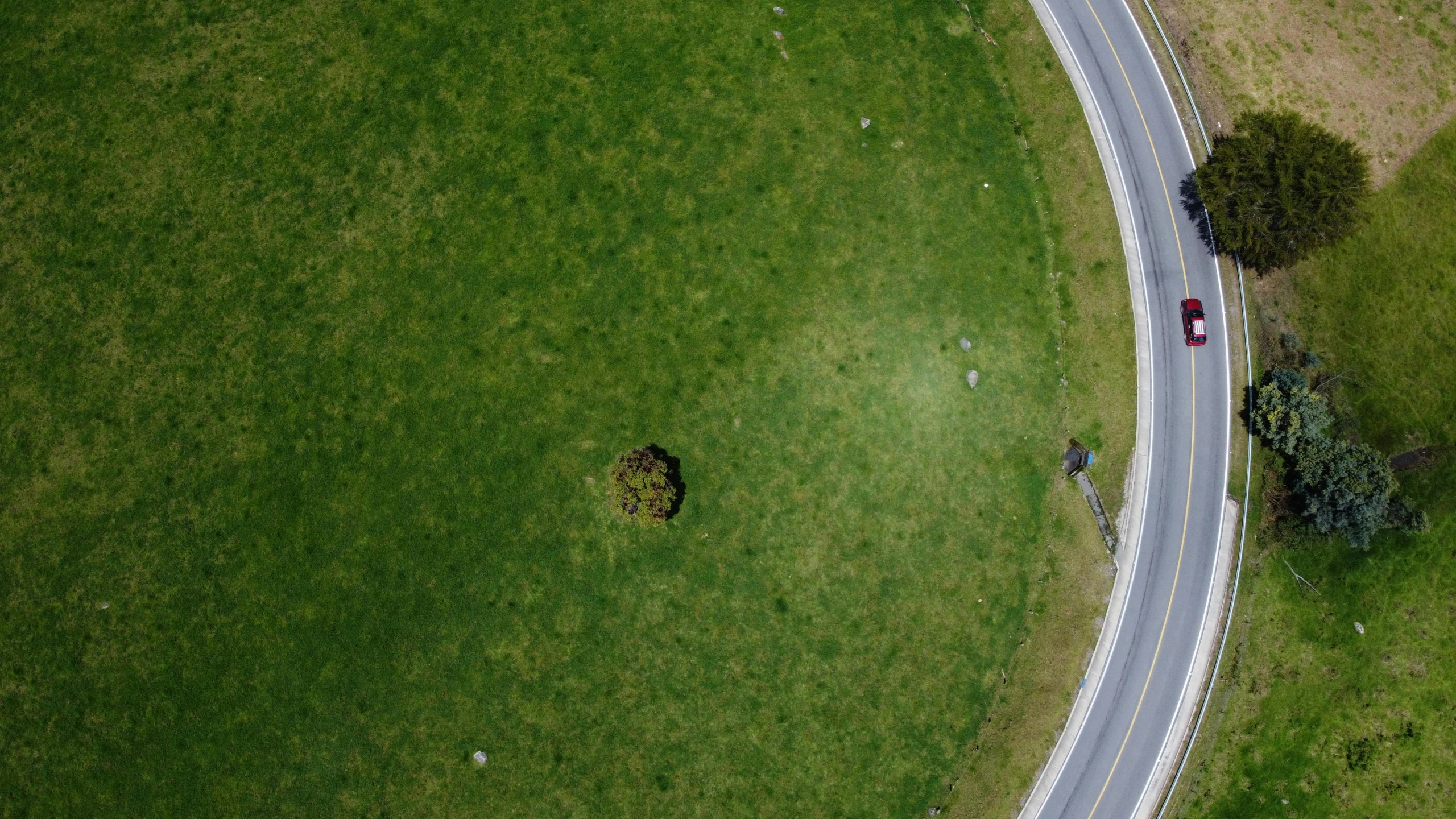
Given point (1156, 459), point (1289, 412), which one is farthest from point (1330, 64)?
point (1156, 459)

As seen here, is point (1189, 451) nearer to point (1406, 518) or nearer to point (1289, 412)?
point (1289, 412)

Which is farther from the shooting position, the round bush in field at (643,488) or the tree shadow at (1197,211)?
the tree shadow at (1197,211)

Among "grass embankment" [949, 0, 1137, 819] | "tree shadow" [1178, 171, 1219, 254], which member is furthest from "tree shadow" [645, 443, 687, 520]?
"tree shadow" [1178, 171, 1219, 254]

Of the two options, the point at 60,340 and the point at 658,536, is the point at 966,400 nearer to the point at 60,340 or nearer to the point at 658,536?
the point at 658,536

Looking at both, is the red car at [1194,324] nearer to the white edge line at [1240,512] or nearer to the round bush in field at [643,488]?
the white edge line at [1240,512]

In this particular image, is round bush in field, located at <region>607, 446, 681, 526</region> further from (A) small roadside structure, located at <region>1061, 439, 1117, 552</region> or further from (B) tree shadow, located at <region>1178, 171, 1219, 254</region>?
(B) tree shadow, located at <region>1178, 171, 1219, 254</region>

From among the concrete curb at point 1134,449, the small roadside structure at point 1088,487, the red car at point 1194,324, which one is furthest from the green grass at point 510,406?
the red car at point 1194,324

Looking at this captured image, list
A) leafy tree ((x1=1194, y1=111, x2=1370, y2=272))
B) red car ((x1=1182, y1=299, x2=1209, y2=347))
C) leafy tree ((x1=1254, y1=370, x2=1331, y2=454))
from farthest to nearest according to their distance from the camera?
red car ((x1=1182, y1=299, x2=1209, y2=347)) < leafy tree ((x1=1254, y1=370, x2=1331, y2=454)) < leafy tree ((x1=1194, y1=111, x2=1370, y2=272))
